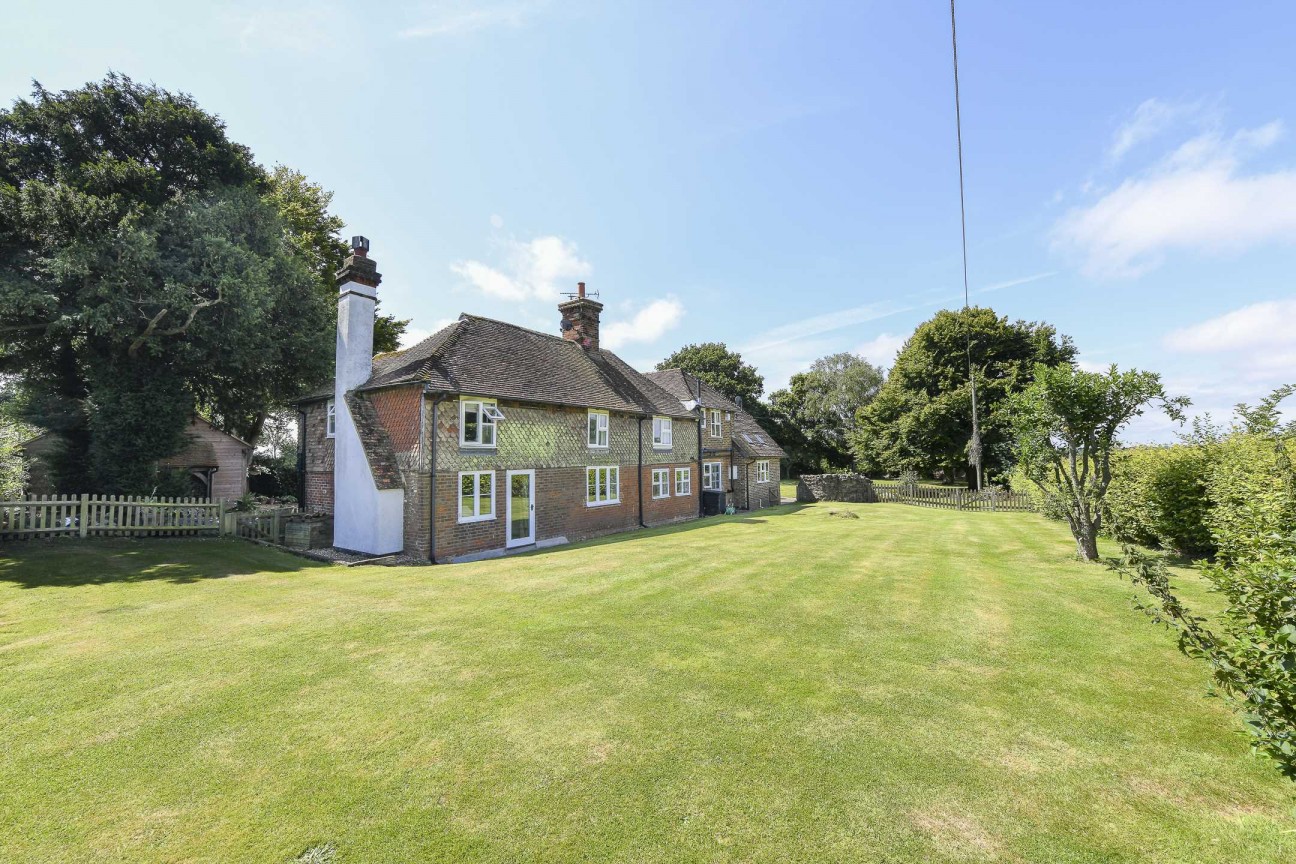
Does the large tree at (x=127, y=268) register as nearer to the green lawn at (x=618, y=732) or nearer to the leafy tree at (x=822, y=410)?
the green lawn at (x=618, y=732)

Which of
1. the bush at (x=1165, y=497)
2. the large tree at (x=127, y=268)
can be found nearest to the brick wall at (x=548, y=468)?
the large tree at (x=127, y=268)

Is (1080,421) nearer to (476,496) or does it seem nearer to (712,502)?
(476,496)

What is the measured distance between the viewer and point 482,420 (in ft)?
54.3

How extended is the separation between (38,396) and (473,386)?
1835 cm

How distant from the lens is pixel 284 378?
24328 millimetres

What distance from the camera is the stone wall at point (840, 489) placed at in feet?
119

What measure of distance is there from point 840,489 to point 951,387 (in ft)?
45.4

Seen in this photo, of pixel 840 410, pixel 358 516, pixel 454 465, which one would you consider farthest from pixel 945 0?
pixel 840 410

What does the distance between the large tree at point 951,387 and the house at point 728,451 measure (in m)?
13.4

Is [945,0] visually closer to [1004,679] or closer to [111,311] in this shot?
[1004,679]

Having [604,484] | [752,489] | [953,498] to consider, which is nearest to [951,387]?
[953,498]

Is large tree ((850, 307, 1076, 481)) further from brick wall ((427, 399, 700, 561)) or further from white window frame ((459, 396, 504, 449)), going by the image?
white window frame ((459, 396, 504, 449))

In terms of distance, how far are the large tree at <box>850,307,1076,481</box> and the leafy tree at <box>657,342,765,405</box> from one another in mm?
15550

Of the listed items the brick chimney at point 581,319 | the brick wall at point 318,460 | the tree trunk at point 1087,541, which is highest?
the brick chimney at point 581,319
